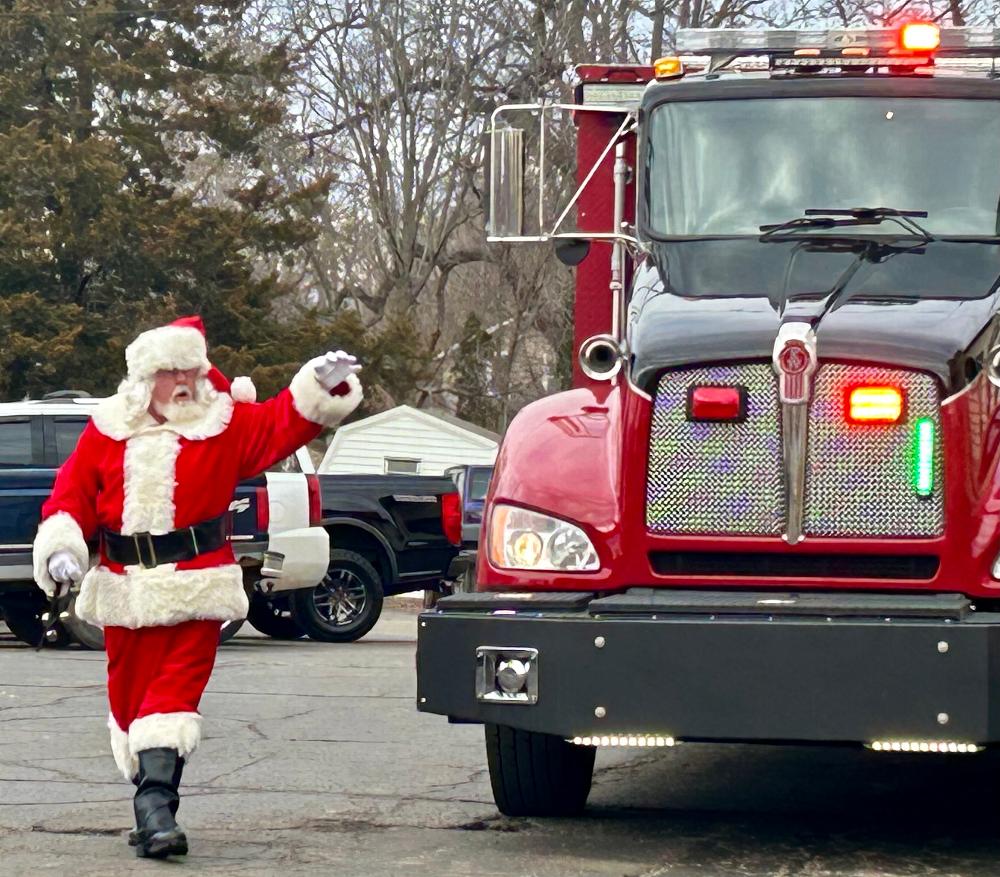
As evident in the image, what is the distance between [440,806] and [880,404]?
2.29 meters

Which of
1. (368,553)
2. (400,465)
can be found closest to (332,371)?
(368,553)

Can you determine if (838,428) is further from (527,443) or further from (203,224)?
(203,224)

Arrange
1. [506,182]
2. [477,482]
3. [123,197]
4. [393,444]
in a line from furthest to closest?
[393,444] → [123,197] → [477,482] → [506,182]

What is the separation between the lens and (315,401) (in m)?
6.39

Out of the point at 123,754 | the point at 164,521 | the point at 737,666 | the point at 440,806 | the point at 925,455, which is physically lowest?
the point at 440,806

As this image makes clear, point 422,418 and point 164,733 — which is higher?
point 164,733

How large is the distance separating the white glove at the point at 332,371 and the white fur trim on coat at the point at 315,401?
0.01 m

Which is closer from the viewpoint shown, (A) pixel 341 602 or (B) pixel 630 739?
(B) pixel 630 739

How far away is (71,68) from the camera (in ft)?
106

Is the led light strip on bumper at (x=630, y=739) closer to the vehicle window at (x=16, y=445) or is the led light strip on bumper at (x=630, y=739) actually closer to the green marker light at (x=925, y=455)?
the green marker light at (x=925, y=455)

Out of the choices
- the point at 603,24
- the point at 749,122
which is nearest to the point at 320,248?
the point at 603,24

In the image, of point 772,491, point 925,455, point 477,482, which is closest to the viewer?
point 925,455

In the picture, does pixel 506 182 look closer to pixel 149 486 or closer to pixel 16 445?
pixel 149 486

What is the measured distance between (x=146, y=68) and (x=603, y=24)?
8.45 m
